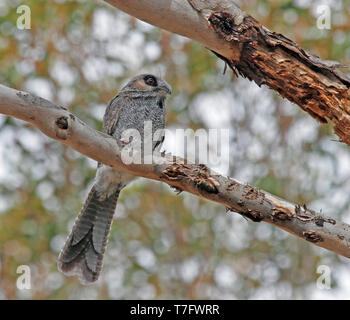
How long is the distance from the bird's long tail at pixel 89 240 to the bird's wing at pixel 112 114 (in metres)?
0.57

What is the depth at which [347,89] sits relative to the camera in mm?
3482

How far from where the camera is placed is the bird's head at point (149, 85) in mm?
5812

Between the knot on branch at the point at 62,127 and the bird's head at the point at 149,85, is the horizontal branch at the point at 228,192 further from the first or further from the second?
the bird's head at the point at 149,85

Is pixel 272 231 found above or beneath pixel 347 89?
above

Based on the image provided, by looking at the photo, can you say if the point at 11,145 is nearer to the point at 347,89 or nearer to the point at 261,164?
the point at 261,164

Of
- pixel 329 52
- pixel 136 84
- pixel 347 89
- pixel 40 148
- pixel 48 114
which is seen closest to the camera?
pixel 48 114

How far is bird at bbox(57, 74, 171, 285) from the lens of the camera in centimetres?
536

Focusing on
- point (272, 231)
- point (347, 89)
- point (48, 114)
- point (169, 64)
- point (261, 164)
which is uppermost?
point (169, 64)

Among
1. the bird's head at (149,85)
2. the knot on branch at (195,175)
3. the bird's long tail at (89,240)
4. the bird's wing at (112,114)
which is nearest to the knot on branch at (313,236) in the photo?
the knot on branch at (195,175)

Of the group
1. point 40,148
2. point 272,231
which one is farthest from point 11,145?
point 272,231

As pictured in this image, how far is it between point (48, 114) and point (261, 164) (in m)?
6.12

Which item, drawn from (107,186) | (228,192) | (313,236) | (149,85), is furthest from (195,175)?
(149,85)

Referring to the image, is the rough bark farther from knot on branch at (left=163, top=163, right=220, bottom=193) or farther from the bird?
the bird

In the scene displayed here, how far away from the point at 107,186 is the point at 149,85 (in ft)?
3.48
